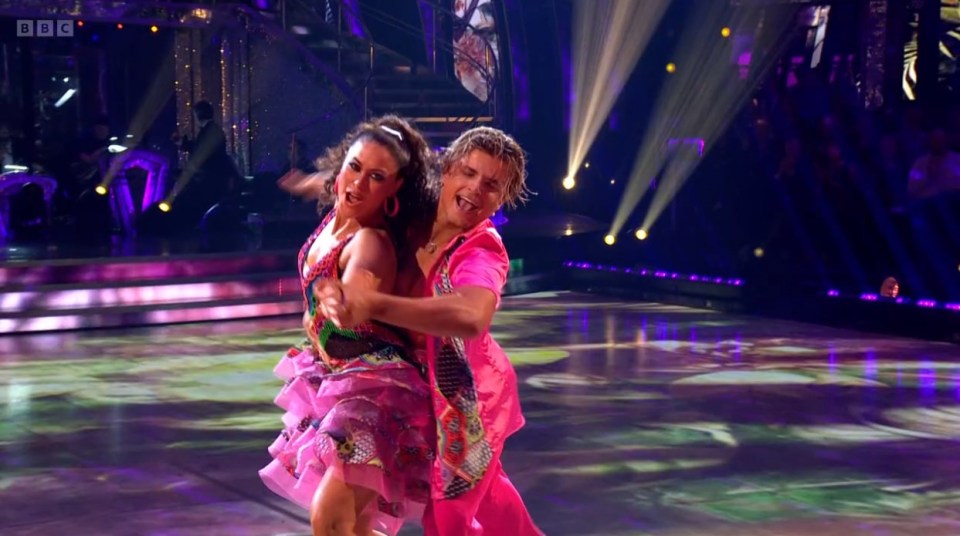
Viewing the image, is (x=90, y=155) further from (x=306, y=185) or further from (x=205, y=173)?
(x=306, y=185)

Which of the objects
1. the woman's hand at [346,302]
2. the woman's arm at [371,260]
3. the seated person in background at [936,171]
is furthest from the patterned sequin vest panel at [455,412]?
the seated person in background at [936,171]

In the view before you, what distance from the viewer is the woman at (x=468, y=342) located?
3018mm

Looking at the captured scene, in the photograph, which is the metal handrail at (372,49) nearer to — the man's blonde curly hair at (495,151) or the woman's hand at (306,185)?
the woman's hand at (306,185)

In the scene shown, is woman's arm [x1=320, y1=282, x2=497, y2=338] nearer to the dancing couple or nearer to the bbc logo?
the dancing couple

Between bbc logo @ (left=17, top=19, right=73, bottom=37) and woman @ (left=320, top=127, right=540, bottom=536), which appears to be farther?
bbc logo @ (left=17, top=19, right=73, bottom=37)

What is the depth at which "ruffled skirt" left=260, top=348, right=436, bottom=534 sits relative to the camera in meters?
3.03

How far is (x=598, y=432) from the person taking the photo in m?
6.25

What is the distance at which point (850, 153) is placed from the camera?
1068 centimetres

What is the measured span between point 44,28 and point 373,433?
47.0ft

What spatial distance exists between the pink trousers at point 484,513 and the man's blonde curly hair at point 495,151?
67 cm

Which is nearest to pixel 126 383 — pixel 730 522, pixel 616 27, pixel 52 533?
pixel 52 533

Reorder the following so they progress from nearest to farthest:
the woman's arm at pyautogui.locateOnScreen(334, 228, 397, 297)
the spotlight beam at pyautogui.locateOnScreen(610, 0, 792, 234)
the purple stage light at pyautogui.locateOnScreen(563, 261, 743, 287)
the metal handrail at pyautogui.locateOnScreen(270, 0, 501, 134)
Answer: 1. the woman's arm at pyautogui.locateOnScreen(334, 228, 397, 297)
2. the purple stage light at pyautogui.locateOnScreen(563, 261, 743, 287)
3. the spotlight beam at pyautogui.locateOnScreen(610, 0, 792, 234)
4. the metal handrail at pyautogui.locateOnScreen(270, 0, 501, 134)

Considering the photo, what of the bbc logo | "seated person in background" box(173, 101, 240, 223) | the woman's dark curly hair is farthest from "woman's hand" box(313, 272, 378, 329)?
the bbc logo

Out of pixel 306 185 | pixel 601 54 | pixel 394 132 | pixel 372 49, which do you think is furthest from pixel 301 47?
pixel 394 132
